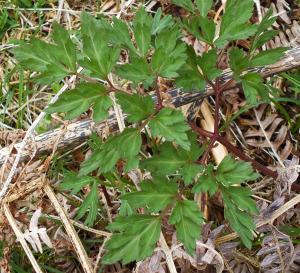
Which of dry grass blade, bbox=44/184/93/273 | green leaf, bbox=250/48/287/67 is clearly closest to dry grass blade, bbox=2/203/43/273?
dry grass blade, bbox=44/184/93/273

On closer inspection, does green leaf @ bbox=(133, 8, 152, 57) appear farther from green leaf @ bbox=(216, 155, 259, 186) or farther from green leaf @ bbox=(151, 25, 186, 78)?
green leaf @ bbox=(216, 155, 259, 186)

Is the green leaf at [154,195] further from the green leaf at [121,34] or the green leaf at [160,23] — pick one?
the green leaf at [160,23]

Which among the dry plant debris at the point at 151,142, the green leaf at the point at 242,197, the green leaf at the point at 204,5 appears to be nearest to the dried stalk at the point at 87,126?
the dry plant debris at the point at 151,142

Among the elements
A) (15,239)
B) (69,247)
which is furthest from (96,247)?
(15,239)

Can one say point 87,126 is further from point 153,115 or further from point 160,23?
point 153,115

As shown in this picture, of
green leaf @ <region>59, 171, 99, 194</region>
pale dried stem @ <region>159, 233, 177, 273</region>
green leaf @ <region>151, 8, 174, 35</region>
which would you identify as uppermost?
green leaf @ <region>151, 8, 174, 35</region>

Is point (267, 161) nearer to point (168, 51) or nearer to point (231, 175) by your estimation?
point (231, 175)

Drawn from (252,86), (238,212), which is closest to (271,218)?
(238,212)

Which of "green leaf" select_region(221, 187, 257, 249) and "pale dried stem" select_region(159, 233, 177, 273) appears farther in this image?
"pale dried stem" select_region(159, 233, 177, 273)
